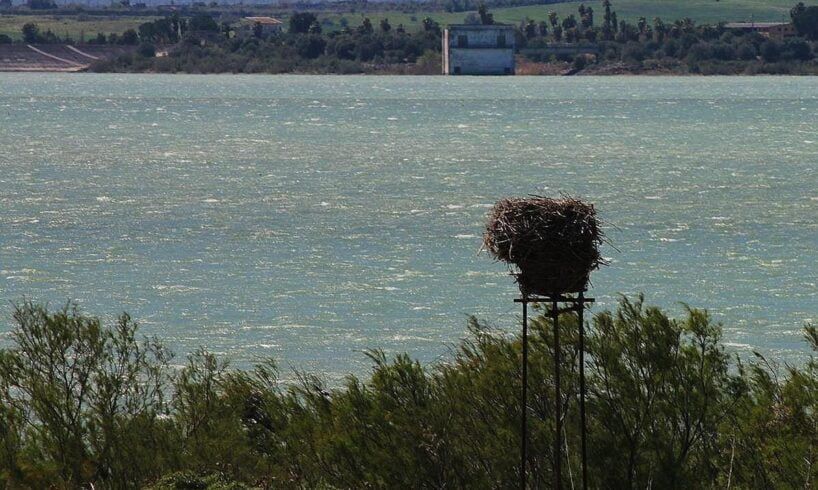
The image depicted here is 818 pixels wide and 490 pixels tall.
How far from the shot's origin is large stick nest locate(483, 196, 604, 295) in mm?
13148

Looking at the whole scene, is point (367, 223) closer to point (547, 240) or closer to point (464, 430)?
point (464, 430)

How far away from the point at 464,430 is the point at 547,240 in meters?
6.31

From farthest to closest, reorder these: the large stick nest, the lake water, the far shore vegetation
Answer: the lake water
the far shore vegetation
the large stick nest

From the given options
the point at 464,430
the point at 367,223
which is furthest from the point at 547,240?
the point at 367,223

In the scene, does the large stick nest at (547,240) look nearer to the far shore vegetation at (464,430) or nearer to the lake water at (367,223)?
the far shore vegetation at (464,430)

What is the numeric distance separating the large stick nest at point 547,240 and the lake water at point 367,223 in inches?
677

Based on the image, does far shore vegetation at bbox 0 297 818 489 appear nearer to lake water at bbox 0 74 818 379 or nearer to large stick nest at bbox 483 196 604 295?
large stick nest at bbox 483 196 604 295

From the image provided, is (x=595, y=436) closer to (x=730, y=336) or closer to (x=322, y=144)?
(x=730, y=336)

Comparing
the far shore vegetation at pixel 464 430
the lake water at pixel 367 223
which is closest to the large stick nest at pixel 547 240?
the far shore vegetation at pixel 464 430

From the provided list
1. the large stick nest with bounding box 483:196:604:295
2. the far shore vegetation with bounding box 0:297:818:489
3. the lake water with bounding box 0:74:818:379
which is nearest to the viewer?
the large stick nest with bounding box 483:196:604:295

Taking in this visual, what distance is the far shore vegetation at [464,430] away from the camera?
18234 mm

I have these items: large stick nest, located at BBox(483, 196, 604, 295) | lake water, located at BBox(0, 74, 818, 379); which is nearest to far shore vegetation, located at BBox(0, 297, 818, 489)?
large stick nest, located at BBox(483, 196, 604, 295)

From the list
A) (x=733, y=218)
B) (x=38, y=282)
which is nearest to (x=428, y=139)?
(x=733, y=218)

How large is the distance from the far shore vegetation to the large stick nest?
4.44m
